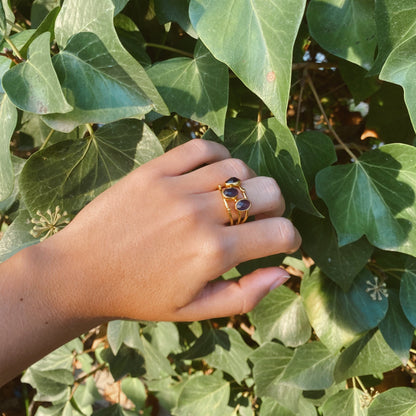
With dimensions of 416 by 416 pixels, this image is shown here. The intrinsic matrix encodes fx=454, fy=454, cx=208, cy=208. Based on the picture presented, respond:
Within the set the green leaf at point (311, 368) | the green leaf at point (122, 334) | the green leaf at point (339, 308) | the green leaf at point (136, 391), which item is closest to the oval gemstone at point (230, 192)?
the green leaf at point (339, 308)

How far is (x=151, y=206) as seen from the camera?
493 millimetres

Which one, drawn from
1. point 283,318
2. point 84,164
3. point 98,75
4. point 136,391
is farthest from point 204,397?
point 98,75

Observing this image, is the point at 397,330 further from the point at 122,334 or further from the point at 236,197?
the point at 122,334

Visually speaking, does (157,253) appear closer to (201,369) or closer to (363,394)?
(363,394)

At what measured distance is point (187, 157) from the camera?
53 cm

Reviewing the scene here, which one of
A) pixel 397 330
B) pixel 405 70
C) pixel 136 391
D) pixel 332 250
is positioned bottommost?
pixel 136 391

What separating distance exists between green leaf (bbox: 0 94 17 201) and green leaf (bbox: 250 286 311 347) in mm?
546

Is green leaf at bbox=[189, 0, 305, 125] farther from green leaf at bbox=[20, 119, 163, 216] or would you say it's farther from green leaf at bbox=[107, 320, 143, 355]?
green leaf at bbox=[107, 320, 143, 355]

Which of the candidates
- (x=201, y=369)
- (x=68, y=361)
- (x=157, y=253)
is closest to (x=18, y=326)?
Answer: (x=157, y=253)

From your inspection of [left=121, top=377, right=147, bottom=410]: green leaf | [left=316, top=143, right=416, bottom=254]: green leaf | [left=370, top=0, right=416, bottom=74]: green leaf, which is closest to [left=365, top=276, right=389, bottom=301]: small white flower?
[left=316, top=143, right=416, bottom=254]: green leaf

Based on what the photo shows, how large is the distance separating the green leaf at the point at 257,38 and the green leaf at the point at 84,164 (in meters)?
0.15

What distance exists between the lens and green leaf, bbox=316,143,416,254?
22.4 inches

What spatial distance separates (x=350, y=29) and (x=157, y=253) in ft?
1.12

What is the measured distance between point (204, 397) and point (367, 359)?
507 millimetres
